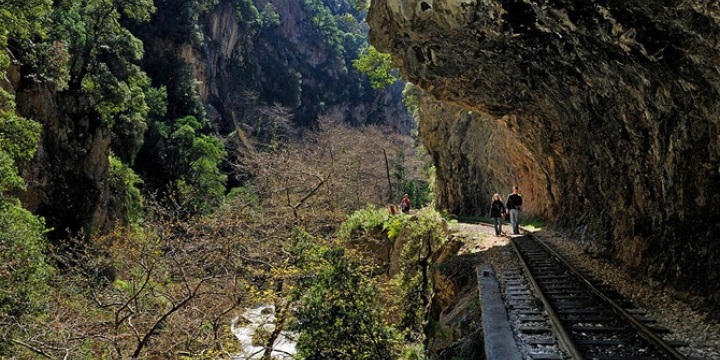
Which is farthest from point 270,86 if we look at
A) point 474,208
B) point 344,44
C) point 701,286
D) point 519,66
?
point 701,286

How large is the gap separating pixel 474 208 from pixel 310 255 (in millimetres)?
22602

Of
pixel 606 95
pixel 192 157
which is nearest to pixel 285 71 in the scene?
pixel 192 157

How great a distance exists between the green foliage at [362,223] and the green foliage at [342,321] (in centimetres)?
1287

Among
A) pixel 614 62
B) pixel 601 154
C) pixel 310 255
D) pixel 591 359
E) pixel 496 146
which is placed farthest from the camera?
pixel 496 146

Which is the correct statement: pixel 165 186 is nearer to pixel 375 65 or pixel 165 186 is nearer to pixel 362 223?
pixel 362 223

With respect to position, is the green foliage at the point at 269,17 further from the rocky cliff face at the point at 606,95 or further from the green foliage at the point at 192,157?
the rocky cliff face at the point at 606,95

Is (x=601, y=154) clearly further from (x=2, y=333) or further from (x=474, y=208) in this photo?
(x=474, y=208)

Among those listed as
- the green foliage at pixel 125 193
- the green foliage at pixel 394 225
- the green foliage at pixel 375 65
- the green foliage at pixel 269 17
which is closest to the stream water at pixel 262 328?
the green foliage at pixel 394 225

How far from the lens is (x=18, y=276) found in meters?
12.1

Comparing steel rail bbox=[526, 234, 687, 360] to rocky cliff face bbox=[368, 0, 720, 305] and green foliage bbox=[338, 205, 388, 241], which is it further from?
green foliage bbox=[338, 205, 388, 241]

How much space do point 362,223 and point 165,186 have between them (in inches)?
904

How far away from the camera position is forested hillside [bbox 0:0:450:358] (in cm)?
1134

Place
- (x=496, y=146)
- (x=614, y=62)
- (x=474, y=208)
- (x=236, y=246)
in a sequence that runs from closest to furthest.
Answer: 1. (x=614, y=62)
2. (x=236, y=246)
3. (x=496, y=146)
4. (x=474, y=208)

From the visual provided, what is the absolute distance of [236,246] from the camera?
13812mm
